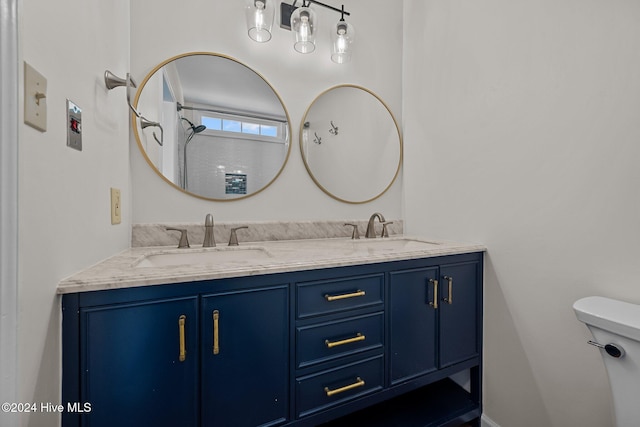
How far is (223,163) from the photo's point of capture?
1.61 meters

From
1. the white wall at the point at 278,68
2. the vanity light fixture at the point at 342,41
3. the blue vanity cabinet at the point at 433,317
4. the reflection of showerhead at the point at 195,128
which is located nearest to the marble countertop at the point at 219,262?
the blue vanity cabinet at the point at 433,317

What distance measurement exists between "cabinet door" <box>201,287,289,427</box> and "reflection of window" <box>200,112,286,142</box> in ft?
3.30

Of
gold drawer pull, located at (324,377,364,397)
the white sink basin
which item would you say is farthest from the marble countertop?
gold drawer pull, located at (324,377,364,397)

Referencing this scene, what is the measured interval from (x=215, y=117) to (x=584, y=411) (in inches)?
84.7

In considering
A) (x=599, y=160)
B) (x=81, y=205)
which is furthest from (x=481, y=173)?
(x=81, y=205)

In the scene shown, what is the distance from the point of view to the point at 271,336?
1.03m

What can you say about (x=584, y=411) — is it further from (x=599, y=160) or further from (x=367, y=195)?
(x=367, y=195)

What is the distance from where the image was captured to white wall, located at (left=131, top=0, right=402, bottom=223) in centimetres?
147

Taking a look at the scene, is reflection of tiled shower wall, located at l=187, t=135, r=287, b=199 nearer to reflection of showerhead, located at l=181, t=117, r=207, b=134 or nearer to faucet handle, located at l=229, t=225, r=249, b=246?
reflection of showerhead, located at l=181, t=117, r=207, b=134

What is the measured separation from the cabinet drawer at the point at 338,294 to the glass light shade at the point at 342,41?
4.62ft

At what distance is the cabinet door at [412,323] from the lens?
1271 mm

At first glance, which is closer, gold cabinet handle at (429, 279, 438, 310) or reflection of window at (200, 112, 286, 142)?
gold cabinet handle at (429, 279, 438, 310)

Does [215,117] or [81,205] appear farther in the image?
[215,117]

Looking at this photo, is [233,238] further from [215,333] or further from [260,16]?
[260,16]
